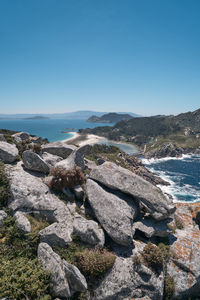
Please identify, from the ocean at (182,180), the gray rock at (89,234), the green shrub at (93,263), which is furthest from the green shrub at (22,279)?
the ocean at (182,180)

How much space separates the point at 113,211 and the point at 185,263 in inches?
302

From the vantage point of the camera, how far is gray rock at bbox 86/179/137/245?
43.2ft

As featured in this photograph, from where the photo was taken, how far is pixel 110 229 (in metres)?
13.4

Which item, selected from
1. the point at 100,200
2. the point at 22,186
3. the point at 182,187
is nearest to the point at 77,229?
the point at 100,200

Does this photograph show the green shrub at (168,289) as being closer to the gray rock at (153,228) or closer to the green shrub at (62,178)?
the gray rock at (153,228)

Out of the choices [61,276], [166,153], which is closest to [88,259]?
[61,276]

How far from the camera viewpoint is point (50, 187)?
16.8 metres

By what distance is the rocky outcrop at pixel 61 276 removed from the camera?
367 inches

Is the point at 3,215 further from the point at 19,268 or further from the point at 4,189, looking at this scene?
the point at 19,268

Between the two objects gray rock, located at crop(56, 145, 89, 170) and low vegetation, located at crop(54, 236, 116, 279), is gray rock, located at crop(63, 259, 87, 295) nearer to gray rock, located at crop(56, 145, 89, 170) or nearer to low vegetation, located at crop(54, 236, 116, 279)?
low vegetation, located at crop(54, 236, 116, 279)

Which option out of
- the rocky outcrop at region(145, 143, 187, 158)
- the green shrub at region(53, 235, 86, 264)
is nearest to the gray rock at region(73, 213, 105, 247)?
the green shrub at region(53, 235, 86, 264)

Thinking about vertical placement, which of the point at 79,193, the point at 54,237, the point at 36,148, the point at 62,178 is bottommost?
the point at 54,237

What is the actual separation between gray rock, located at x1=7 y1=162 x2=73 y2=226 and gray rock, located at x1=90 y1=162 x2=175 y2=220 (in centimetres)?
514

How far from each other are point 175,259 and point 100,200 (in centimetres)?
844
